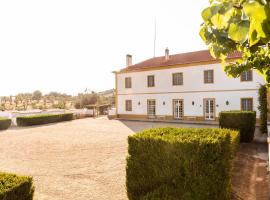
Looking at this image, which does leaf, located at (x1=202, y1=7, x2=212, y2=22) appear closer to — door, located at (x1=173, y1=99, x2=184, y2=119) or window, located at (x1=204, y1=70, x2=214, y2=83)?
window, located at (x1=204, y1=70, x2=214, y2=83)

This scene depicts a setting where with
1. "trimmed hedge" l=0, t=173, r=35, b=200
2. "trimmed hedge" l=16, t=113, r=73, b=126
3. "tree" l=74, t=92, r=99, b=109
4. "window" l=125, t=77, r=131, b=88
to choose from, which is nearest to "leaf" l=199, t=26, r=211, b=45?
"trimmed hedge" l=0, t=173, r=35, b=200

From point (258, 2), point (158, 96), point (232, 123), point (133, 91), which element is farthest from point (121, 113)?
point (258, 2)

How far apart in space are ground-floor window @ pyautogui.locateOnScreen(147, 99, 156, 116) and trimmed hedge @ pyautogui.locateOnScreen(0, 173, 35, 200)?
76.6 ft

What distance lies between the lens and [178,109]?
25.5m

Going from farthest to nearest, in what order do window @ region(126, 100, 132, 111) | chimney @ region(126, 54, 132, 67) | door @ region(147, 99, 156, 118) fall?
chimney @ region(126, 54, 132, 67)
window @ region(126, 100, 132, 111)
door @ region(147, 99, 156, 118)

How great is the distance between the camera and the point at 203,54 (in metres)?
26.3

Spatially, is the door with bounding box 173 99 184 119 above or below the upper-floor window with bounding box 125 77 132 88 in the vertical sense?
below

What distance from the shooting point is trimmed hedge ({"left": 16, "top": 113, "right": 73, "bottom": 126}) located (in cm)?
2411

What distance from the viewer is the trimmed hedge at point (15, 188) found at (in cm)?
384

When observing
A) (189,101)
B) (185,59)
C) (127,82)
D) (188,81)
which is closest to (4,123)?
(127,82)

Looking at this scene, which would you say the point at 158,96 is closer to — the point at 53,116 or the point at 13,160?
the point at 53,116

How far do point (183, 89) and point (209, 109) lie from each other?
3501 mm

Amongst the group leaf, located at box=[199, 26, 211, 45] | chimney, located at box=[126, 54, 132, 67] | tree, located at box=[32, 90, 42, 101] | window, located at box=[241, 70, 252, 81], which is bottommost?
leaf, located at box=[199, 26, 211, 45]

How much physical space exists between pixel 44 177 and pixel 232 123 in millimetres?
9582
